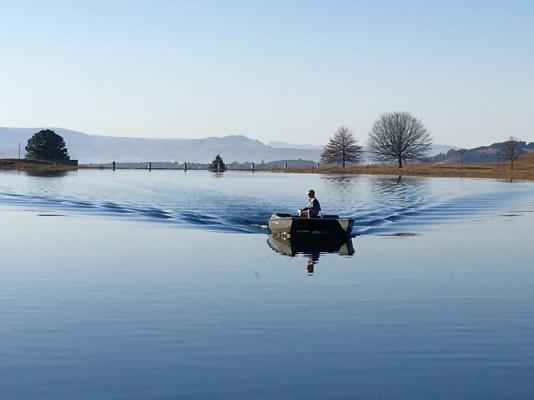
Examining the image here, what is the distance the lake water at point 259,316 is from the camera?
15305 millimetres

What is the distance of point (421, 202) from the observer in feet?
248

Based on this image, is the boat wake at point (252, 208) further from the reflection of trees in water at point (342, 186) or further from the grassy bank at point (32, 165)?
the grassy bank at point (32, 165)

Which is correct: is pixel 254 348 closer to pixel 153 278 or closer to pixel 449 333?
pixel 449 333

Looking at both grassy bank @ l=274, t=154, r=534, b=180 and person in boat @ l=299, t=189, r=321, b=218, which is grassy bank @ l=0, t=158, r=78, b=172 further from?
person in boat @ l=299, t=189, r=321, b=218

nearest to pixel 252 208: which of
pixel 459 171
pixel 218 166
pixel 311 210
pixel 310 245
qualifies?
pixel 311 210

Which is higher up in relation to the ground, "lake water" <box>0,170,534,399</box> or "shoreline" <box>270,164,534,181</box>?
"shoreline" <box>270,164,534,181</box>

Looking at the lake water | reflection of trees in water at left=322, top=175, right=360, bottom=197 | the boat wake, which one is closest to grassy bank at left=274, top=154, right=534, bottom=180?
reflection of trees in water at left=322, top=175, right=360, bottom=197

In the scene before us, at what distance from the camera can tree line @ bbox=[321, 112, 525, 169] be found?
17525cm

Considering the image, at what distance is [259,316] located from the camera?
21.2 meters

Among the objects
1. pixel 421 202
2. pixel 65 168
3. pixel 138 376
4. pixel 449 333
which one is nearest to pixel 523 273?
pixel 449 333

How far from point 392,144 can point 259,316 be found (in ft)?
519

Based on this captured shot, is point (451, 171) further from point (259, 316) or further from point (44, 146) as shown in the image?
point (259, 316)

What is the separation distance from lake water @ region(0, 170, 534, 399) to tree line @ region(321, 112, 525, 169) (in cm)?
13169

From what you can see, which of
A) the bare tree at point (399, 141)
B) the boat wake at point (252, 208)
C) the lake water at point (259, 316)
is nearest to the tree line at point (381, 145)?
the bare tree at point (399, 141)
